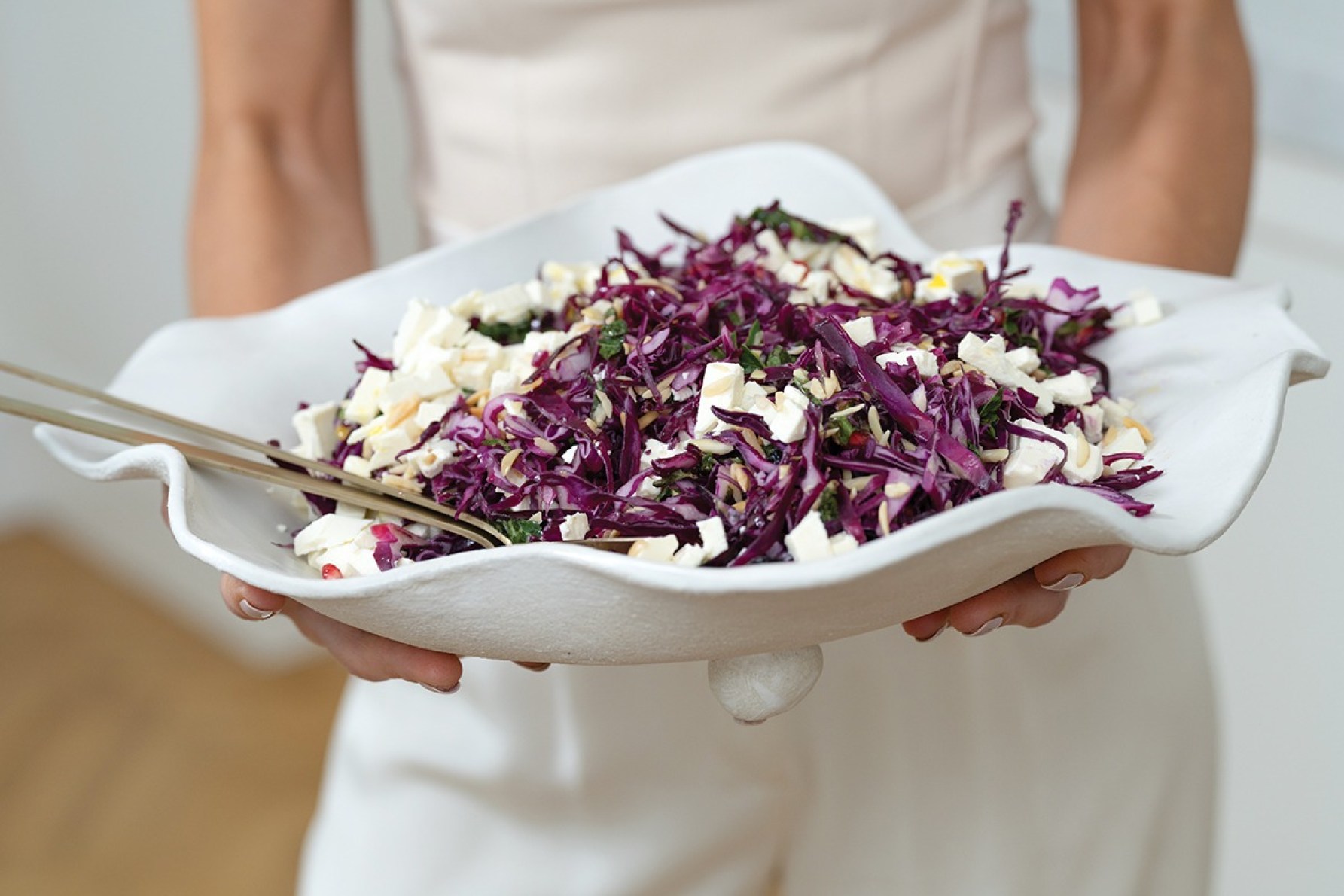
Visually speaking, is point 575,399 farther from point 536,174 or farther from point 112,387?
point 536,174

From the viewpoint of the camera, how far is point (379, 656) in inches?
31.2

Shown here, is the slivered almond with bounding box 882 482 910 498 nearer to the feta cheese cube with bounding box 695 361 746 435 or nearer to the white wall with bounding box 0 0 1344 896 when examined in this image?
the feta cheese cube with bounding box 695 361 746 435

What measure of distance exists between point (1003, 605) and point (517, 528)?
0.90 ft

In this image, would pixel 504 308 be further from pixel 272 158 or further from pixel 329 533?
pixel 272 158

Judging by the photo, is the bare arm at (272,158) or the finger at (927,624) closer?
the finger at (927,624)

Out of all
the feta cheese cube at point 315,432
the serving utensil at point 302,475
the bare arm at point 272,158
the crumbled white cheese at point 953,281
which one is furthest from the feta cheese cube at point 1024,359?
the bare arm at point 272,158

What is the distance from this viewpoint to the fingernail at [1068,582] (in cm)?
71

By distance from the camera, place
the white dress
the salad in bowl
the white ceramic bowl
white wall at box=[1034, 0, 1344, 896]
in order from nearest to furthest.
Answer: the white ceramic bowl
the salad in bowl
the white dress
white wall at box=[1034, 0, 1344, 896]

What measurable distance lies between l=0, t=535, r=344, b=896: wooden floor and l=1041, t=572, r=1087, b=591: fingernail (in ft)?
5.68

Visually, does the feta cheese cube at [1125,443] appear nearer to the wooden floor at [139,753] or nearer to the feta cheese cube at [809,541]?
the feta cheese cube at [809,541]

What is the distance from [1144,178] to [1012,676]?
45 centimetres

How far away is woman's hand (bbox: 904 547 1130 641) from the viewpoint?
2.34 feet

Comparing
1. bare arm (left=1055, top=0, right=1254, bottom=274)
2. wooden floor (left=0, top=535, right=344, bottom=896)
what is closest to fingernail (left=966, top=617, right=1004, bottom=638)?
bare arm (left=1055, top=0, right=1254, bottom=274)

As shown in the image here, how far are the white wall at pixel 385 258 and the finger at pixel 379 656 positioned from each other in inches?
59.9
